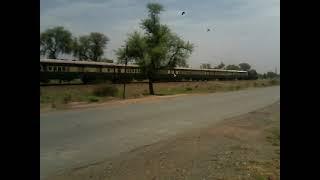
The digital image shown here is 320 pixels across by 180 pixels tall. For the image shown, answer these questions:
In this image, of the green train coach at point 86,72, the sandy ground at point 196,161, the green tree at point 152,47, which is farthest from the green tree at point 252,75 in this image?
the sandy ground at point 196,161

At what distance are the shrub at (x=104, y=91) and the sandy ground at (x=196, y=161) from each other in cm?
2556

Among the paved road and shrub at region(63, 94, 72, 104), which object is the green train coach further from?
the paved road

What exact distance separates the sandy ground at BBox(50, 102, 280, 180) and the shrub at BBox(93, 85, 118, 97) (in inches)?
1006

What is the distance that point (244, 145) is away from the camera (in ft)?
37.1

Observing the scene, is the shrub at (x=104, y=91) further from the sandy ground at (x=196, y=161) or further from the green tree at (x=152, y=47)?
the sandy ground at (x=196, y=161)

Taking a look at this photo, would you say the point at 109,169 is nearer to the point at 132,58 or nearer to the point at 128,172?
the point at 128,172

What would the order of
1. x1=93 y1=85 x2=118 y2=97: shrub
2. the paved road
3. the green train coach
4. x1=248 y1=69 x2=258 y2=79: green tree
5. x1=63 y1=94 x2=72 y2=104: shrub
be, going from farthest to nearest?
1. x1=248 y1=69 x2=258 y2=79: green tree
2. the green train coach
3. x1=93 y1=85 x2=118 y2=97: shrub
4. x1=63 y1=94 x2=72 y2=104: shrub
5. the paved road

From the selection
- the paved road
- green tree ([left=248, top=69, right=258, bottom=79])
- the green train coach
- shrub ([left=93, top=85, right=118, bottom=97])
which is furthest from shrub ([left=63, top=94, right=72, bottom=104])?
green tree ([left=248, top=69, right=258, bottom=79])

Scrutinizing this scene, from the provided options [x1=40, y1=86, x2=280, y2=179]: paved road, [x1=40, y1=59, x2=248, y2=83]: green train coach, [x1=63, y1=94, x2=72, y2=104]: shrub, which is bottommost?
[x1=40, y1=86, x2=280, y2=179]: paved road

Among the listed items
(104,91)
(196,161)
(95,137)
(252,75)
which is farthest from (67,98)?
(252,75)

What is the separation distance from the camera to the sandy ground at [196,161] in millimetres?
7402

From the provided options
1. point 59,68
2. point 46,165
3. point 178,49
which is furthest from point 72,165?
point 178,49

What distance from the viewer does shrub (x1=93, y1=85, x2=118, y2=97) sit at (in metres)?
38.5
